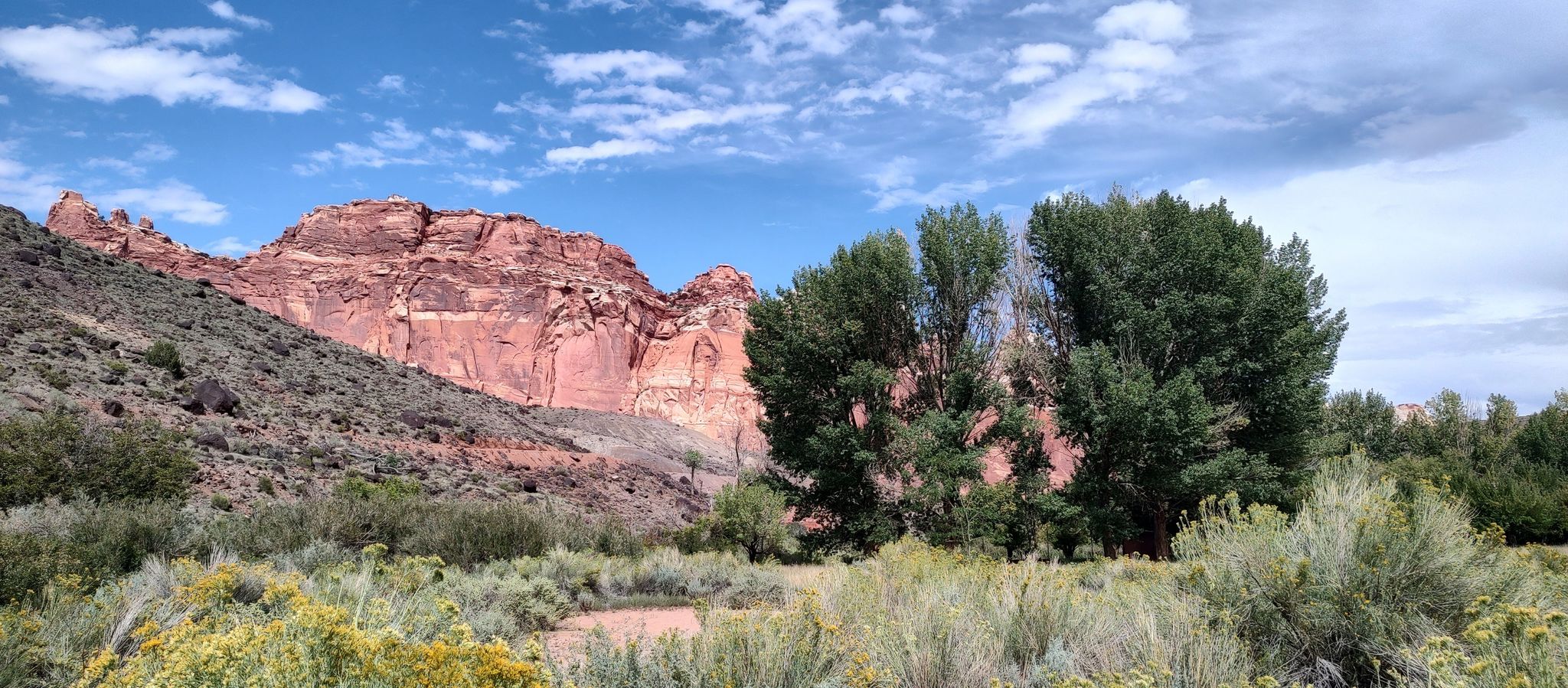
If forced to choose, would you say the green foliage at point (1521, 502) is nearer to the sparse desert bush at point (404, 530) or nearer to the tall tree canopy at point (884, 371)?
the tall tree canopy at point (884, 371)

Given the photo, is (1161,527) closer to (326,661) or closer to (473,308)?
(326,661)

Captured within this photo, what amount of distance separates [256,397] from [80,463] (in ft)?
41.8

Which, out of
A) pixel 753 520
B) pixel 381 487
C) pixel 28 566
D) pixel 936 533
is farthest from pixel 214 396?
pixel 936 533

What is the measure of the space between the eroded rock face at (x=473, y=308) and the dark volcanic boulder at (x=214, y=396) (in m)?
→ 53.0

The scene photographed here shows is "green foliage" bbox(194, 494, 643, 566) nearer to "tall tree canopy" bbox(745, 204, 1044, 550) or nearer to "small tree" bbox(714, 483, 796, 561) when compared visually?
"small tree" bbox(714, 483, 796, 561)

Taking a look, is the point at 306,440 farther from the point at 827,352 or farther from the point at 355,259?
the point at 355,259

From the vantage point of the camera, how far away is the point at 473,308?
3204 inches

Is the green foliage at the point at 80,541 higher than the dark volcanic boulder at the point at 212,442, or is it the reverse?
the dark volcanic boulder at the point at 212,442

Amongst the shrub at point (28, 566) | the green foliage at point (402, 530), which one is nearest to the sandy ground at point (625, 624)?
the green foliage at point (402, 530)

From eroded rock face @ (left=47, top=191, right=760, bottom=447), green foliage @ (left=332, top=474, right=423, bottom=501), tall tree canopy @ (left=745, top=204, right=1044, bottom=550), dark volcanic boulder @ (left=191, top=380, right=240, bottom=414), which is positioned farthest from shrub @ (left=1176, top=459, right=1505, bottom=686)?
eroded rock face @ (left=47, top=191, right=760, bottom=447)

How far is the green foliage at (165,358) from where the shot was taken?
2561 centimetres

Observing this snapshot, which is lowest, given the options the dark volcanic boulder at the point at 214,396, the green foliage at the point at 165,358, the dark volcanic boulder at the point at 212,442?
the dark volcanic boulder at the point at 212,442

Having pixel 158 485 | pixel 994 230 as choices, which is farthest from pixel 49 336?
pixel 994 230

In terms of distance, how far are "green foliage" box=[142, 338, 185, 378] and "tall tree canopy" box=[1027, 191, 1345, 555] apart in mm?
28354
